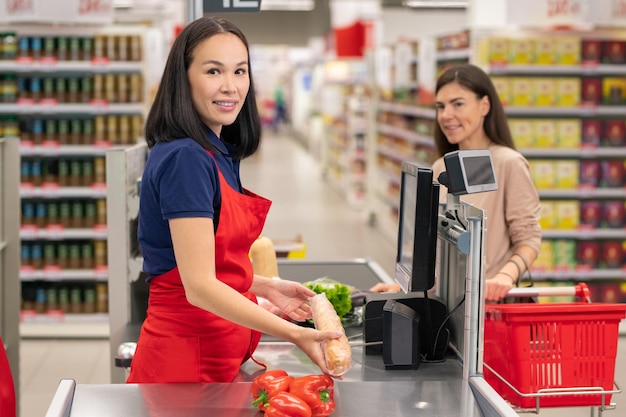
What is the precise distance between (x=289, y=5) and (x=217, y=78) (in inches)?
1156

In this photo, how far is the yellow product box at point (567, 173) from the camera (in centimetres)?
729

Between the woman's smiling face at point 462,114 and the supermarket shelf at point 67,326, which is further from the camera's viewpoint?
the supermarket shelf at point 67,326

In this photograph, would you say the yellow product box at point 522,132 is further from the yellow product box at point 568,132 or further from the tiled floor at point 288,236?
the tiled floor at point 288,236

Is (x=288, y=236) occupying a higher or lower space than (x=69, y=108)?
lower

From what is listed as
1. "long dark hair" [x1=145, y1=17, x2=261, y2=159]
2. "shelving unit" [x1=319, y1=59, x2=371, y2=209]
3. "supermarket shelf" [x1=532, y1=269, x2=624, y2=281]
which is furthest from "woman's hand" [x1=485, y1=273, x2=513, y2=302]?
"shelving unit" [x1=319, y1=59, x2=371, y2=209]

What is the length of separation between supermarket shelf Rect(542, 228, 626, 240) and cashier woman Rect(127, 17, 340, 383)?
5.23 m

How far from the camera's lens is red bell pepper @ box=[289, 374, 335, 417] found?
83.8 inches

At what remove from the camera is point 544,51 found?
7.18 meters

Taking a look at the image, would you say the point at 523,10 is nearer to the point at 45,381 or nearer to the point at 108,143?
the point at 108,143

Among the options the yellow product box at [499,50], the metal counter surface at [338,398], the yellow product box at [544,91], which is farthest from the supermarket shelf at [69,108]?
the metal counter surface at [338,398]

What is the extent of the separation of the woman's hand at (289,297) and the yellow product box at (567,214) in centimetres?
498

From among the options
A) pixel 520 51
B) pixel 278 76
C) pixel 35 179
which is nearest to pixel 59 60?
pixel 35 179

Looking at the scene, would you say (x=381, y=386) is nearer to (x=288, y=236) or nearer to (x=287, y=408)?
(x=287, y=408)

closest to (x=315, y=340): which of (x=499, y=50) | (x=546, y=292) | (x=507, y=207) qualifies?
(x=546, y=292)
